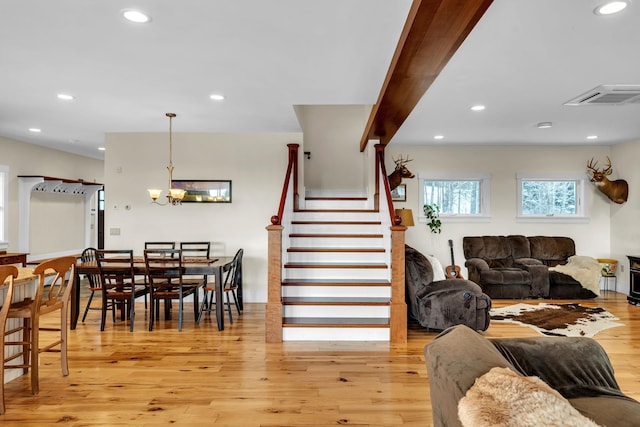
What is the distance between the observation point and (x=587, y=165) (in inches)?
295

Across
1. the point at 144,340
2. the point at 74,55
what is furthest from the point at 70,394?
the point at 74,55

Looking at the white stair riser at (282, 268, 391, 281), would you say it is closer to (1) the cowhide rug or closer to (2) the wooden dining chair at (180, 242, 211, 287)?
(2) the wooden dining chair at (180, 242, 211, 287)

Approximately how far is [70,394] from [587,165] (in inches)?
328

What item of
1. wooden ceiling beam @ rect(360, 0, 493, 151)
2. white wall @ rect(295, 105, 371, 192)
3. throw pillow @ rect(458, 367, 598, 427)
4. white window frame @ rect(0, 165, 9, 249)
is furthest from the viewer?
white wall @ rect(295, 105, 371, 192)

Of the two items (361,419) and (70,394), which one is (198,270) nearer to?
(70,394)

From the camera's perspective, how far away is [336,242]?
18.8ft

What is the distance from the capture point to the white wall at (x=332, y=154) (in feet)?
26.8

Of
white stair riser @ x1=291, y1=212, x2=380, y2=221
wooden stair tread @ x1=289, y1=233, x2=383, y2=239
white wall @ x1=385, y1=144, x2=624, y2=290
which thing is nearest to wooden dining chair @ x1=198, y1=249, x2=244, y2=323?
wooden stair tread @ x1=289, y1=233, x2=383, y2=239

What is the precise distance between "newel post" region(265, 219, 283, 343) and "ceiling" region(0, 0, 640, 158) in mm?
1537

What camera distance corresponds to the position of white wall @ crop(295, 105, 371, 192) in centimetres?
816

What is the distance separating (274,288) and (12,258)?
4264 mm

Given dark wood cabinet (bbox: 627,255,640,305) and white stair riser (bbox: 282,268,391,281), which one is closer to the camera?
white stair riser (bbox: 282,268,391,281)

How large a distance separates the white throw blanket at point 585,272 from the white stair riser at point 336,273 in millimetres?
3503

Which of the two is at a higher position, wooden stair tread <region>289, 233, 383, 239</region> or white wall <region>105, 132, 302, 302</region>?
white wall <region>105, 132, 302, 302</region>
